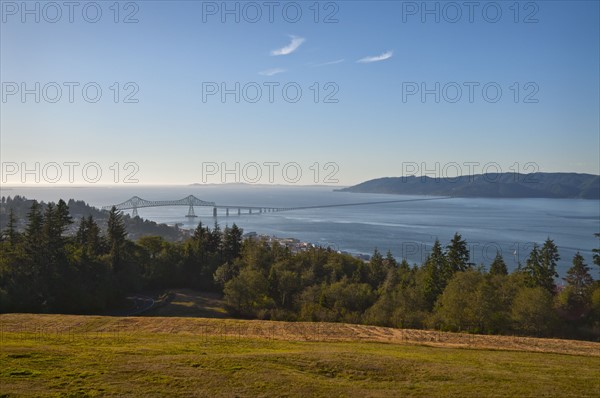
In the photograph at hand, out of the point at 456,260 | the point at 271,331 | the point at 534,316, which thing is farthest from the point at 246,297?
the point at 534,316

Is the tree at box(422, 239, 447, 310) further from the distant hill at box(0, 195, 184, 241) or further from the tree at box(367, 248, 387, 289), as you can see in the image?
the distant hill at box(0, 195, 184, 241)

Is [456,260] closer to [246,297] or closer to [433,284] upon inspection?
[433,284]

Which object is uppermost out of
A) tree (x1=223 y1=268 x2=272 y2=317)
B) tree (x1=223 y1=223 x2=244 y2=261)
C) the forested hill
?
the forested hill

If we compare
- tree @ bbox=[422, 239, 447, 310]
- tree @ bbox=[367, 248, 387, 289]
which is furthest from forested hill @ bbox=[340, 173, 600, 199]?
tree @ bbox=[422, 239, 447, 310]

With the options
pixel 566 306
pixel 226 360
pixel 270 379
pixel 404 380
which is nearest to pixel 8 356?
pixel 226 360

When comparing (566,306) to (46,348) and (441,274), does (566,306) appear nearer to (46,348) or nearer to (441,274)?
(441,274)

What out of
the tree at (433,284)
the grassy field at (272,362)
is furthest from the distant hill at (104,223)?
the grassy field at (272,362)
